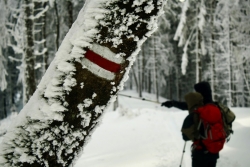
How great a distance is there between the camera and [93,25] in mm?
1088

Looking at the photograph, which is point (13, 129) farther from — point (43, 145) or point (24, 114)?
point (43, 145)

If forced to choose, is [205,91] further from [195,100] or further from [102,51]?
[102,51]

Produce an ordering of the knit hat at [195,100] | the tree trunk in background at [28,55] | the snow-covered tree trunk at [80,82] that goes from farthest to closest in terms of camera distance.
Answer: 1. the tree trunk in background at [28,55]
2. the knit hat at [195,100]
3. the snow-covered tree trunk at [80,82]

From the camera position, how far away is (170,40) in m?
27.8

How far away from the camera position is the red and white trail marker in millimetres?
1090

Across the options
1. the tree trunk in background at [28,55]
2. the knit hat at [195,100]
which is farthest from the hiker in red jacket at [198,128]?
the tree trunk in background at [28,55]

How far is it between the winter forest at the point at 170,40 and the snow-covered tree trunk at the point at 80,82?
5.79 metres

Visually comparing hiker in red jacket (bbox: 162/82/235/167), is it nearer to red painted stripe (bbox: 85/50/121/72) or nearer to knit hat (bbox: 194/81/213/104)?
knit hat (bbox: 194/81/213/104)

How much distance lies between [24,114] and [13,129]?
0.36ft

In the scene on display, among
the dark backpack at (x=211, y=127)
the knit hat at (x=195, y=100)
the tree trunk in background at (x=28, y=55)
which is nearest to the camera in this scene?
the dark backpack at (x=211, y=127)

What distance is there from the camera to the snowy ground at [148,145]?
514 centimetres

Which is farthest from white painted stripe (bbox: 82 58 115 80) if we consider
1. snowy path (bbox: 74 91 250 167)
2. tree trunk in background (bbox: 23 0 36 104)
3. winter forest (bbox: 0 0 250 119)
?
tree trunk in background (bbox: 23 0 36 104)

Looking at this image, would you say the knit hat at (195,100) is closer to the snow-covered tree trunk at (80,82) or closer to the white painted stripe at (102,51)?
the snow-covered tree trunk at (80,82)

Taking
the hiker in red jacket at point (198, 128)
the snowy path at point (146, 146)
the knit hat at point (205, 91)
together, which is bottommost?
the snowy path at point (146, 146)
